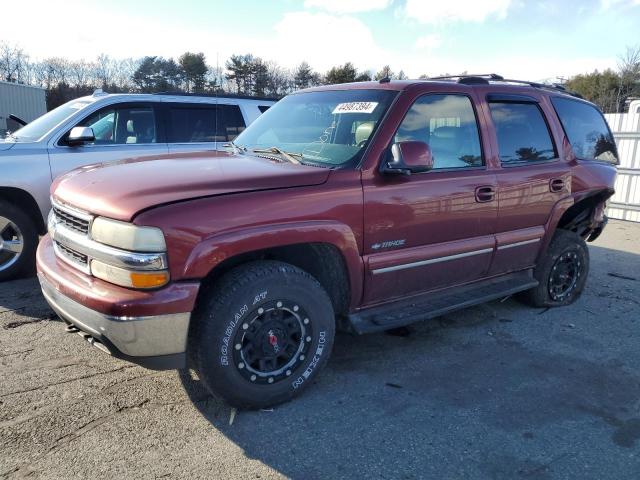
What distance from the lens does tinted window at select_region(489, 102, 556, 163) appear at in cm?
417

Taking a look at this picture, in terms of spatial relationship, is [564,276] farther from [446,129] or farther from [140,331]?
[140,331]

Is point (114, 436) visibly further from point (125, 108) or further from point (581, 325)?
point (125, 108)

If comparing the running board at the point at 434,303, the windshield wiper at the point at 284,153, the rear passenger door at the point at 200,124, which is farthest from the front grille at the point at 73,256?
the rear passenger door at the point at 200,124

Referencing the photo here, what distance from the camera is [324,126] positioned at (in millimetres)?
3705

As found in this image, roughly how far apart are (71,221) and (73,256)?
0.22 metres

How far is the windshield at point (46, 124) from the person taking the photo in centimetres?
562

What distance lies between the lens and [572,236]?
494 cm

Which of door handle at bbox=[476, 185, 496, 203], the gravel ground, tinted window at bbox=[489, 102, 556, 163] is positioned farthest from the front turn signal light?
tinted window at bbox=[489, 102, 556, 163]

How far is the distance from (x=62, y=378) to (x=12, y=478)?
1.00 meters

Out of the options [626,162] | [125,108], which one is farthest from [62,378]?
[626,162]

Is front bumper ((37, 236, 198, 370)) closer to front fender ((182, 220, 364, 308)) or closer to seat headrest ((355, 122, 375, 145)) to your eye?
front fender ((182, 220, 364, 308))

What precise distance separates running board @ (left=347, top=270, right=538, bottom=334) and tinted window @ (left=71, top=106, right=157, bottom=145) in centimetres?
412

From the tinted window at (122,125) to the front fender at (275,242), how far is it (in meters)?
3.97

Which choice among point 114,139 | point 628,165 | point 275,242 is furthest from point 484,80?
point 628,165
